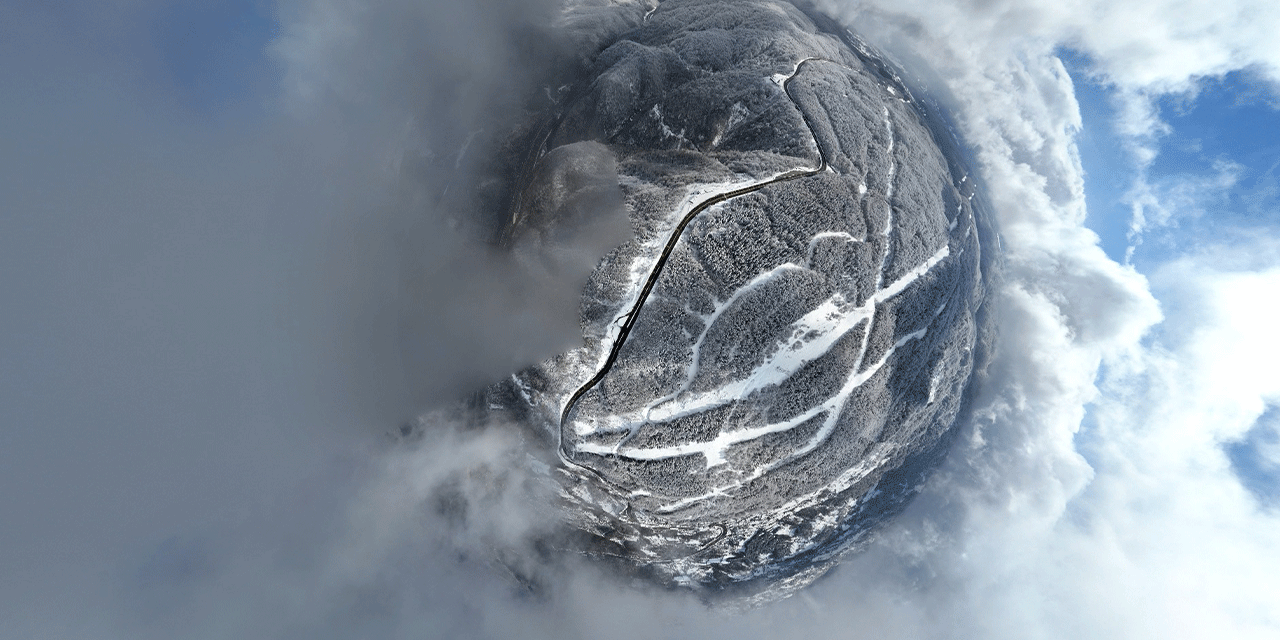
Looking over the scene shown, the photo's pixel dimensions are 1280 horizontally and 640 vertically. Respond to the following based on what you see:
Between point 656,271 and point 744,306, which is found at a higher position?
point 656,271

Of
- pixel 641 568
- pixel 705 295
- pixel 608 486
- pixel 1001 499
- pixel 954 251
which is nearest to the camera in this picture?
pixel 705 295

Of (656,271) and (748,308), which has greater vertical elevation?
(656,271)

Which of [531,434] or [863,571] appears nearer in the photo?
[531,434]

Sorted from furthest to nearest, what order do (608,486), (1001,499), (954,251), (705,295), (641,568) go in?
(1001,499), (641,568), (954,251), (608,486), (705,295)

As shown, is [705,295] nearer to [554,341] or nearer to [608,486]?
[554,341]

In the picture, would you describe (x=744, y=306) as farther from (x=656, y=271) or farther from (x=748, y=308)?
(x=656, y=271)

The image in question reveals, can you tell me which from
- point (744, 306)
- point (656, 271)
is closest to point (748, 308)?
point (744, 306)

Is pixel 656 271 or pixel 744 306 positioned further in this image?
pixel 656 271

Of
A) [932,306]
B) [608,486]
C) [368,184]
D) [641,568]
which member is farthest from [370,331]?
[932,306]
